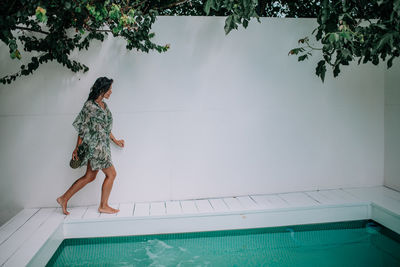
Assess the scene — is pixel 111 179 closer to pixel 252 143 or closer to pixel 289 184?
pixel 252 143

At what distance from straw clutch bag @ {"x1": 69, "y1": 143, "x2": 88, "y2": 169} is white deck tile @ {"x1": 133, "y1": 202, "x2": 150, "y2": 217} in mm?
786

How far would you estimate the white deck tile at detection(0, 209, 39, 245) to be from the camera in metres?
3.07

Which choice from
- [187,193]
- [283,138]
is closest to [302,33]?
[283,138]

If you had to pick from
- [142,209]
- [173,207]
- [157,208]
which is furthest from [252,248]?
[142,209]

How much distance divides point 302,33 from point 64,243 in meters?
3.57

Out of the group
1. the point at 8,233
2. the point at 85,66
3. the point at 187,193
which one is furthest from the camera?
the point at 187,193

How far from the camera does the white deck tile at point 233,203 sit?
145 inches

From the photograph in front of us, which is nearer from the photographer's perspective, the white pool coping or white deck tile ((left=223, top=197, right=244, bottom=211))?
the white pool coping

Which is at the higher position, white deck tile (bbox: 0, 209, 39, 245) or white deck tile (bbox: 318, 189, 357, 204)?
white deck tile (bbox: 318, 189, 357, 204)

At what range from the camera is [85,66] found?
12.3ft

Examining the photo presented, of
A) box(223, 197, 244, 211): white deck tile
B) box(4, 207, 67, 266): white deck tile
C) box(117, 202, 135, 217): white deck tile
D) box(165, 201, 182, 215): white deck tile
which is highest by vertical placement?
box(223, 197, 244, 211): white deck tile

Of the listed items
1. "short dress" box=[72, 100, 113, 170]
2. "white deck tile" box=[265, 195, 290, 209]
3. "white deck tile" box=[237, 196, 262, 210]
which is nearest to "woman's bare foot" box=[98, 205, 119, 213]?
"short dress" box=[72, 100, 113, 170]

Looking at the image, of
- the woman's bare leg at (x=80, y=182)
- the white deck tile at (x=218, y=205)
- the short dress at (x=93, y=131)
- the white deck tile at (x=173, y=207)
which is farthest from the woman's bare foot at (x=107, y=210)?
the white deck tile at (x=218, y=205)

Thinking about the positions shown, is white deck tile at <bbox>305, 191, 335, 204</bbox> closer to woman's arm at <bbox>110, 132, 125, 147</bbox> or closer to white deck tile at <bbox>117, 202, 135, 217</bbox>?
white deck tile at <bbox>117, 202, 135, 217</bbox>
